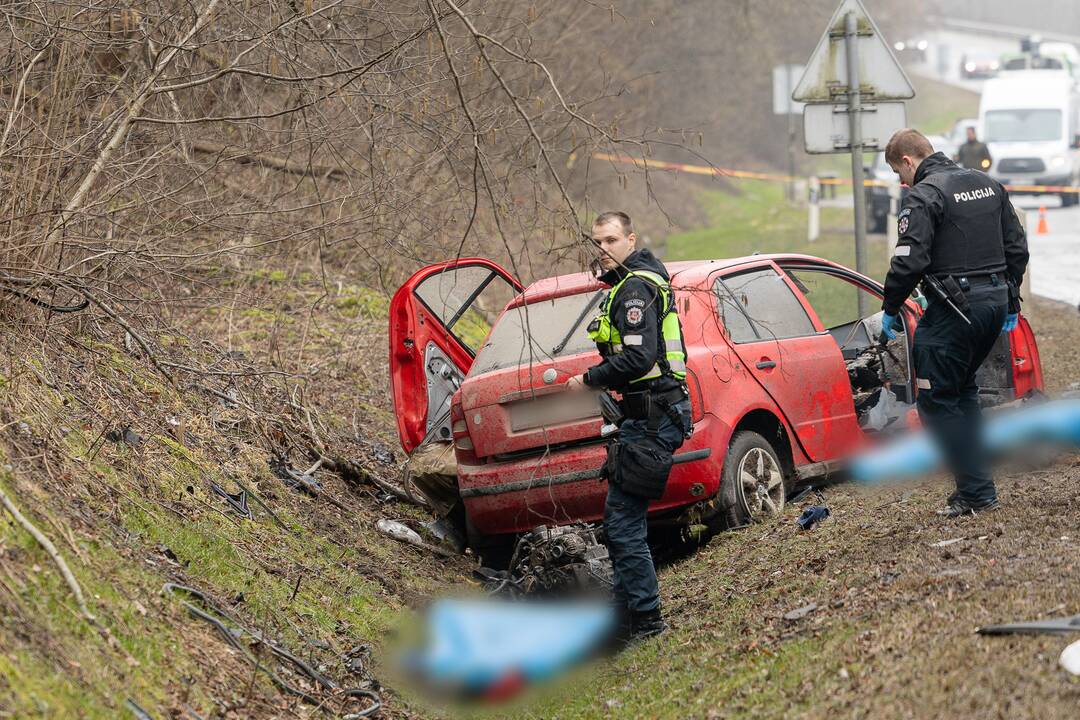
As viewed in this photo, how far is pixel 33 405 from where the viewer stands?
5.92 metres

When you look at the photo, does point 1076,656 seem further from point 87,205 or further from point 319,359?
point 319,359

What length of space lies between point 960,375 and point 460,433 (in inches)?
104

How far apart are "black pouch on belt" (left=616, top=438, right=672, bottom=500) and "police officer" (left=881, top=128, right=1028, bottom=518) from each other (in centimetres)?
155

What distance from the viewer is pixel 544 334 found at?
7277 millimetres

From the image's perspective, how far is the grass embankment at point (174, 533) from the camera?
14.3 ft

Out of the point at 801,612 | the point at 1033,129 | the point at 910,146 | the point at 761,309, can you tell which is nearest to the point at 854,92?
the point at 761,309

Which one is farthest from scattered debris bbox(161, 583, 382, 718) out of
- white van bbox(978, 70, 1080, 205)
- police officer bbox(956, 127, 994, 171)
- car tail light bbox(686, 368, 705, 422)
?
white van bbox(978, 70, 1080, 205)

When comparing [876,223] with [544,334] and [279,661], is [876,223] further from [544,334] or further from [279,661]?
[279,661]

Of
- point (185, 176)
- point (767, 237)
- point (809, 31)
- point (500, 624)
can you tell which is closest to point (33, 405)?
point (500, 624)

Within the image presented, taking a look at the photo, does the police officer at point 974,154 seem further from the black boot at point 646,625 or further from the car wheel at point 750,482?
the black boot at point 646,625

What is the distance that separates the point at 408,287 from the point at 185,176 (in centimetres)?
205

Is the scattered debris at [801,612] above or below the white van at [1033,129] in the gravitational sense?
below

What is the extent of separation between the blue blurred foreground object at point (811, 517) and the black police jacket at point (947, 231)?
1.18 m

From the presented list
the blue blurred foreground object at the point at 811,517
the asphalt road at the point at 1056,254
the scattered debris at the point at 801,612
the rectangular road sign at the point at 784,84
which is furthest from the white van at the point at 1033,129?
the scattered debris at the point at 801,612
